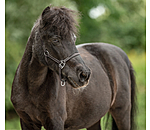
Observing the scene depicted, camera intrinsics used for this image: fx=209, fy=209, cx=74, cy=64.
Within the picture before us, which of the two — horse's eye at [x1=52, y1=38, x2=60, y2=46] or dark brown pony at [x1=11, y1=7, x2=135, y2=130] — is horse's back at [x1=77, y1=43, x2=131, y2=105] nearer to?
dark brown pony at [x1=11, y1=7, x2=135, y2=130]

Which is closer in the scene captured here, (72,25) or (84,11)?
(72,25)

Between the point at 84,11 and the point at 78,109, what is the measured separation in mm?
7248

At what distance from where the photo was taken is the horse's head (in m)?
1.94

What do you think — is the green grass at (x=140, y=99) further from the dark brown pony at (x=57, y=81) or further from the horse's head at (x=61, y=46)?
the horse's head at (x=61, y=46)

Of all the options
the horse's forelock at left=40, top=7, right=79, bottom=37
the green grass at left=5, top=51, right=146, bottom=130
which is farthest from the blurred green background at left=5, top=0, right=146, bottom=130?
the horse's forelock at left=40, top=7, right=79, bottom=37

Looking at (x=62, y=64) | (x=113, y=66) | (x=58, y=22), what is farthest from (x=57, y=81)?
(x=113, y=66)

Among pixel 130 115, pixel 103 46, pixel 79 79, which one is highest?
pixel 103 46

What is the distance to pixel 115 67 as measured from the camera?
3.36m

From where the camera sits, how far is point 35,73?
223 cm

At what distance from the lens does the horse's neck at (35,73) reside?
222cm

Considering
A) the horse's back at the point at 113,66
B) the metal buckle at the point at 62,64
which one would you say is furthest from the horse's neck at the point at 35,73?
the horse's back at the point at 113,66

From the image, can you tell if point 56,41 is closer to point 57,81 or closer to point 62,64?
point 62,64

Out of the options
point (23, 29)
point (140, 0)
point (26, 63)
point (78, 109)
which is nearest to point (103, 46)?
point (78, 109)

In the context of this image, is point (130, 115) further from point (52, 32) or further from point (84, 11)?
point (84, 11)
